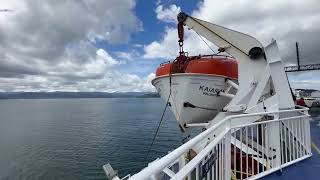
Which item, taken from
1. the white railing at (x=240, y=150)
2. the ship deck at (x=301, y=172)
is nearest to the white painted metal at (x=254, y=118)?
the white railing at (x=240, y=150)

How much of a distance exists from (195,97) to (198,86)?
16.5 inches

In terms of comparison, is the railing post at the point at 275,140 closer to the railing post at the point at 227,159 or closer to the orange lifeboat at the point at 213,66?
the railing post at the point at 227,159

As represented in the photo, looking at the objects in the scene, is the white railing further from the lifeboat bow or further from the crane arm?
the crane arm

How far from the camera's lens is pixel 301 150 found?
6746 millimetres

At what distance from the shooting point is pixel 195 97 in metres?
10.4

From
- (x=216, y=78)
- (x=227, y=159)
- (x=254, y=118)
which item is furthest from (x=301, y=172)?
(x=216, y=78)

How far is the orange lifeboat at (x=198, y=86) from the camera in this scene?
10.4 meters

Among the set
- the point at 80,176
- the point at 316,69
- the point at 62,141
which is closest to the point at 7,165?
the point at 80,176

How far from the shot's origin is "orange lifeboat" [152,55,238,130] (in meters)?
10.4

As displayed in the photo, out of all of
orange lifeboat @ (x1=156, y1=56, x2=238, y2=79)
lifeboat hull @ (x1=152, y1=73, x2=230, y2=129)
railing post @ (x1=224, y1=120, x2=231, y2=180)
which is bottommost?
railing post @ (x1=224, y1=120, x2=231, y2=180)

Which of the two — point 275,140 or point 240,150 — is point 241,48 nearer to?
point 275,140

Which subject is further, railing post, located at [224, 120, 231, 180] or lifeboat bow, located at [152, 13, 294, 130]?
lifeboat bow, located at [152, 13, 294, 130]

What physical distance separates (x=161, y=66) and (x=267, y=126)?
22.5ft

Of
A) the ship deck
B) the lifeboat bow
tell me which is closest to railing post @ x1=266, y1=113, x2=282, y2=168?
the ship deck
